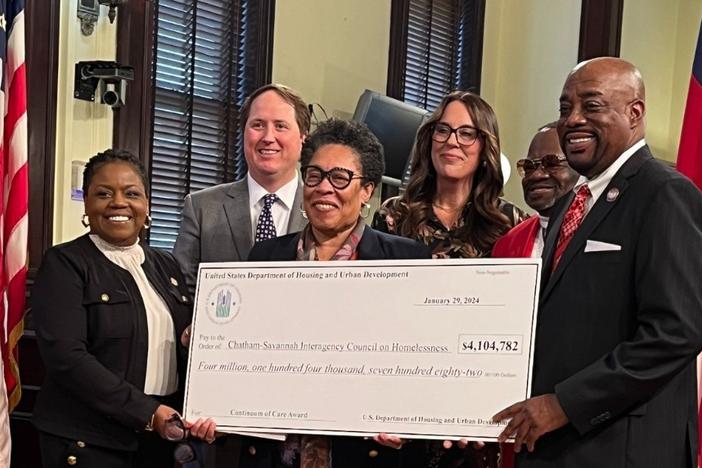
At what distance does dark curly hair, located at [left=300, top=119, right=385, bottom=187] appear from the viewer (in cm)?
248

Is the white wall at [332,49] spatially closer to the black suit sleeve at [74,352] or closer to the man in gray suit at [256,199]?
the man in gray suit at [256,199]

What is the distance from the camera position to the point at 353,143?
8.15 ft

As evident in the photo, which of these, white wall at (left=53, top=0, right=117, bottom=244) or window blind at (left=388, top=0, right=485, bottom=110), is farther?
window blind at (left=388, top=0, right=485, bottom=110)

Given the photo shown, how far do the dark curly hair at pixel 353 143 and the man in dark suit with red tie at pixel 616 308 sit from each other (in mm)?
541

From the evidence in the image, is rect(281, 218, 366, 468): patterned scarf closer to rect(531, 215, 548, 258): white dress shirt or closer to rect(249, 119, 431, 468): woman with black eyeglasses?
rect(249, 119, 431, 468): woman with black eyeglasses

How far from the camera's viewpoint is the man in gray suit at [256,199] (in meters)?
3.01

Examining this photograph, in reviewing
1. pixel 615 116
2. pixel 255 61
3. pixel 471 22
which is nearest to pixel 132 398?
pixel 615 116

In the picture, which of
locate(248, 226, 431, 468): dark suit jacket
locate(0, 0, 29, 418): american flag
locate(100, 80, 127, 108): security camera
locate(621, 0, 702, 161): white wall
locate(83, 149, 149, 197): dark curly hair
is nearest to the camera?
locate(248, 226, 431, 468): dark suit jacket

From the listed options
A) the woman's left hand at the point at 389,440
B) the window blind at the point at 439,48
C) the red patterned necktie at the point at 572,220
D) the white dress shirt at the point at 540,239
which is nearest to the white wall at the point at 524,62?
the window blind at the point at 439,48

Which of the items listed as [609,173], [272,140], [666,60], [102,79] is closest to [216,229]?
[272,140]

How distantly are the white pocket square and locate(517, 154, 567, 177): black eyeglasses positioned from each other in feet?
2.78

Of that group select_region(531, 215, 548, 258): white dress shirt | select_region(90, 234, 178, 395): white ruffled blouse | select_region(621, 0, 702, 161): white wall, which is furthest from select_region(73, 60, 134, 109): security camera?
select_region(621, 0, 702, 161): white wall

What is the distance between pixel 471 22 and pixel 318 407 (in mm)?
5698

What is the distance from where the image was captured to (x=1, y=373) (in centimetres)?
302
